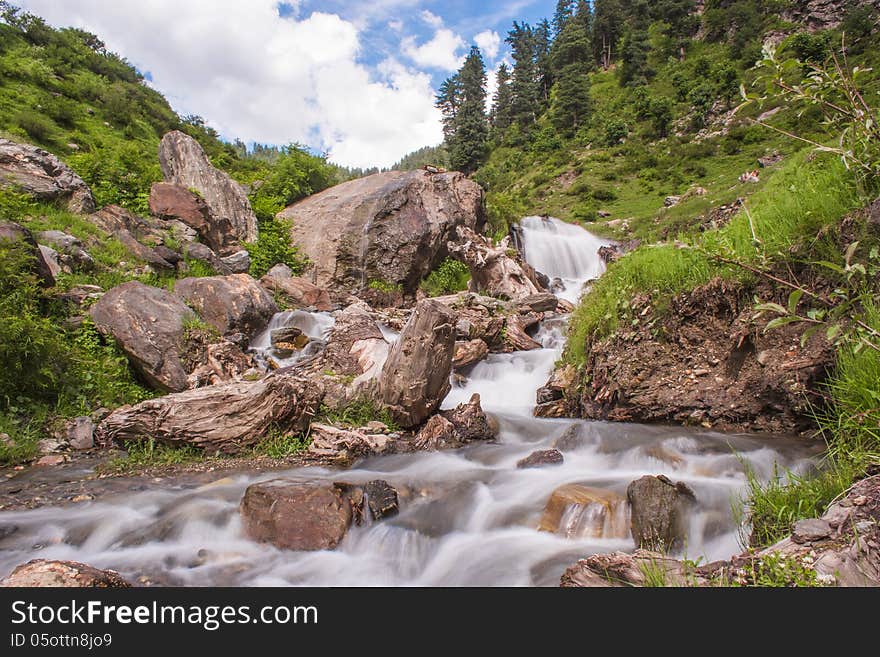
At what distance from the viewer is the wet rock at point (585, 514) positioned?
3830 mm

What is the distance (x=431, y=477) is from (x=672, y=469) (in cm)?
258

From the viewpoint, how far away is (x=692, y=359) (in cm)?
574

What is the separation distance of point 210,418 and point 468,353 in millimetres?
5269

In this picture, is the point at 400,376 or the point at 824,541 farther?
the point at 400,376

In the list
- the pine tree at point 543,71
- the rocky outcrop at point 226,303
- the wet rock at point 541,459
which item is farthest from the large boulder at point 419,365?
the pine tree at point 543,71

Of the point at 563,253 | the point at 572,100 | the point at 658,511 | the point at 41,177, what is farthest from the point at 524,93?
the point at 658,511

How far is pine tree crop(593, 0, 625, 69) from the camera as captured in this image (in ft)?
201

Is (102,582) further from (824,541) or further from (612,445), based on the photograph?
(612,445)

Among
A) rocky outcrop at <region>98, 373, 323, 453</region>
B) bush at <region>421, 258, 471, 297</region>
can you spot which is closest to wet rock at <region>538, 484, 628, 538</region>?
rocky outcrop at <region>98, 373, 323, 453</region>

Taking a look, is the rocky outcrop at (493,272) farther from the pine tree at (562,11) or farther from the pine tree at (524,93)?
the pine tree at (562,11)

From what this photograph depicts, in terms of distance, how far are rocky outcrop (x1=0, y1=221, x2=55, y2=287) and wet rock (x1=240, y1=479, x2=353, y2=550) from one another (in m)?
6.08

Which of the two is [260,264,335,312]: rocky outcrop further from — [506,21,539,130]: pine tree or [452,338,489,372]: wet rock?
[506,21,539,130]: pine tree

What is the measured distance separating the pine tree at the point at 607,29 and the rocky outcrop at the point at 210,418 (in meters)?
71.6
